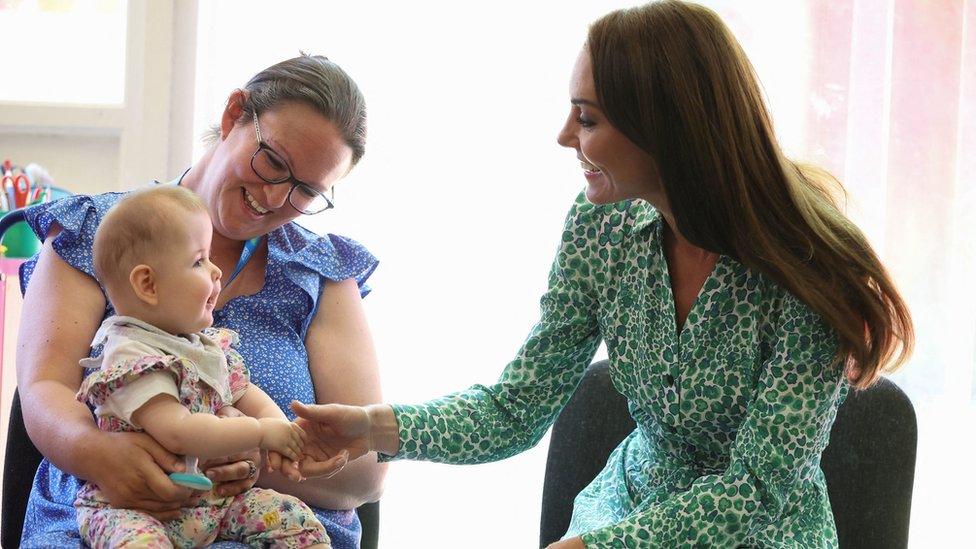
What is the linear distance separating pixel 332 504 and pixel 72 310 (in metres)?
0.53

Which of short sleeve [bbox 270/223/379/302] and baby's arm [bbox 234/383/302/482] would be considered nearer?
baby's arm [bbox 234/383/302/482]

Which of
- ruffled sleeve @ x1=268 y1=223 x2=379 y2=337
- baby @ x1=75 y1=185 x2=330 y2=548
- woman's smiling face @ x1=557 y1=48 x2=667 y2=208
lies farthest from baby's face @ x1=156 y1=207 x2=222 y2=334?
woman's smiling face @ x1=557 y1=48 x2=667 y2=208

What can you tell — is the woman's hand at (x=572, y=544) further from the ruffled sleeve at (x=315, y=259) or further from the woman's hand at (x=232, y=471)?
the ruffled sleeve at (x=315, y=259)

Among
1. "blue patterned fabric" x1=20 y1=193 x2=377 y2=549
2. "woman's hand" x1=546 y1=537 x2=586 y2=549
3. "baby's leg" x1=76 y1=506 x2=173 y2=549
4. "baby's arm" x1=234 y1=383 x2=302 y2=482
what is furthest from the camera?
"blue patterned fabric" x1=20 y1=193 x2=377 y2=549

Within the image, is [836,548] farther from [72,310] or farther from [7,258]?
[7,258]

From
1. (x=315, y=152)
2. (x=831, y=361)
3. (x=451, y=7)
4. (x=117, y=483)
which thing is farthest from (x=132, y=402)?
(x=451, y=7)

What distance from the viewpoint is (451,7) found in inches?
109

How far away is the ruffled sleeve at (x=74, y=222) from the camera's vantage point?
177 cm

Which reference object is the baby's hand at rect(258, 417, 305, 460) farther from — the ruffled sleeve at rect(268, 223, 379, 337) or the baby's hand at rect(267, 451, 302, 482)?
the ruffled sleeve at rect(268, 223, 379, 337)

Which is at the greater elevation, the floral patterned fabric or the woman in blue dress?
the woman in blue dress

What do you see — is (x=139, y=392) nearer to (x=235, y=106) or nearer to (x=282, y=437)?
(x=282, y=437)

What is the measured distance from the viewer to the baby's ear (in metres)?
1.50

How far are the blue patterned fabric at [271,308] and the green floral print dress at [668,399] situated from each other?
0.25 metres

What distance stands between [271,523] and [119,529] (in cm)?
21
